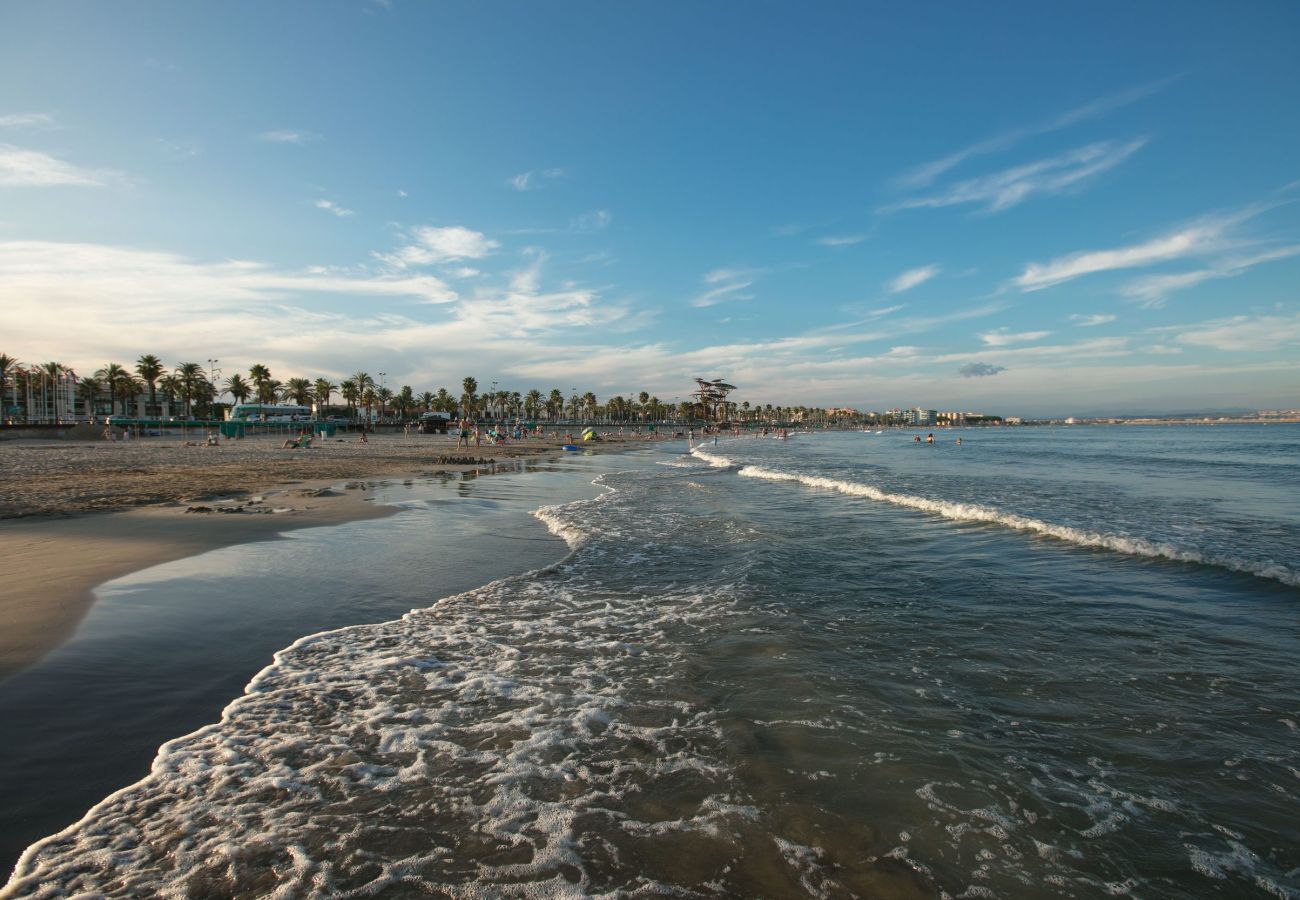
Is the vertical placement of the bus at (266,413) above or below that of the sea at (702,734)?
above

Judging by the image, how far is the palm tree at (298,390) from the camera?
13862cm

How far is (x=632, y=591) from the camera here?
9648 mm

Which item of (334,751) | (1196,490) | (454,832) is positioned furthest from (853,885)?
(1196,490)

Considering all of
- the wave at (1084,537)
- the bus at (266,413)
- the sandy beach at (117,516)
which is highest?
the bus at (266,413)

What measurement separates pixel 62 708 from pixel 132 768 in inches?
56.6

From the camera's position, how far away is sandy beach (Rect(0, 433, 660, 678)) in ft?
25.0

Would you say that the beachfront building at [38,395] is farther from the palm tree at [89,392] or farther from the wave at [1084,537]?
the wave at [1084,537]

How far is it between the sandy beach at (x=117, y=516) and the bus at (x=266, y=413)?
78760mm

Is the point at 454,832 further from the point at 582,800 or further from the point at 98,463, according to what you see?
the point at 98,463

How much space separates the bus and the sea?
107 m

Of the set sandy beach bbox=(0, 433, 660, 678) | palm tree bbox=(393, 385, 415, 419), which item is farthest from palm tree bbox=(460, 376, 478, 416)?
sandy beach bbox=(0, 433, 660, 678)

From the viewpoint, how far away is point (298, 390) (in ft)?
457

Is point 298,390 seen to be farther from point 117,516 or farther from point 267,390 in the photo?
point 117,516

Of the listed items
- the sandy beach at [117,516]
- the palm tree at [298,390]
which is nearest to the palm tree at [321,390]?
the palm tree at [298,390]
